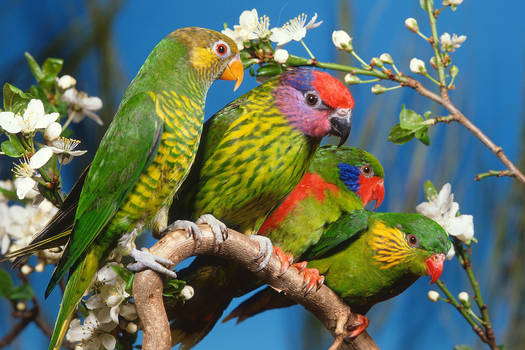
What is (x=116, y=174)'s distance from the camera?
3.15ft

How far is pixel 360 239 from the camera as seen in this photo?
1.32 m

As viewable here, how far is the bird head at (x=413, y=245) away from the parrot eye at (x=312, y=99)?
37 centimetres

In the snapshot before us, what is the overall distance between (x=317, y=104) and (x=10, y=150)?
60 centimetres

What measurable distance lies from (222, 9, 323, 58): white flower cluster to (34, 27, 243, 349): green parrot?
120 mm

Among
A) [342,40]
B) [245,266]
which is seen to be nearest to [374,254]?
[245,266]

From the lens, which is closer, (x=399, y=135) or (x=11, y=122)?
(x=11, y=122)

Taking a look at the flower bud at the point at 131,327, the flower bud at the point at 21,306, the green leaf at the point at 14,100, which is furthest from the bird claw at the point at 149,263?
the flower bud at the point at 21,306

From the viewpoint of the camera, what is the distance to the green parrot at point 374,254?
1.24 meters

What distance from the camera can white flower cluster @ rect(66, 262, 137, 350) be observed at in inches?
41.2

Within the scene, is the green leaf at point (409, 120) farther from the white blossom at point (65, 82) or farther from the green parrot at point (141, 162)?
the white blossom at point (65, 82)

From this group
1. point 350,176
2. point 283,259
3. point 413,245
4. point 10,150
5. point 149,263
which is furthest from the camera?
point 350,176

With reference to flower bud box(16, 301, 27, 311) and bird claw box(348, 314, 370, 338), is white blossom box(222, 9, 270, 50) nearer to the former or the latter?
bird claw box(348, 314, 370, 338)

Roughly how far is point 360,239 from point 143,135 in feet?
2.02

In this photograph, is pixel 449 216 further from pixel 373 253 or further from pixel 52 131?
pixel 52 131
